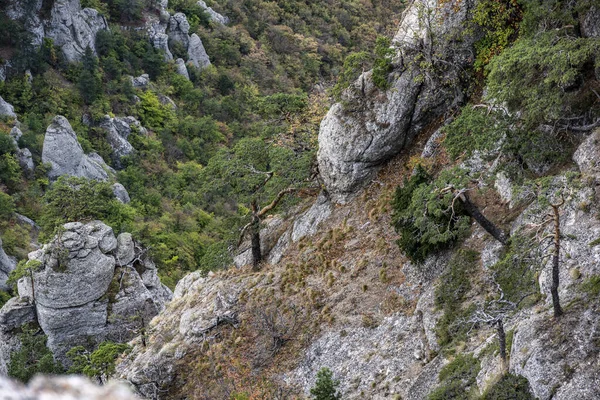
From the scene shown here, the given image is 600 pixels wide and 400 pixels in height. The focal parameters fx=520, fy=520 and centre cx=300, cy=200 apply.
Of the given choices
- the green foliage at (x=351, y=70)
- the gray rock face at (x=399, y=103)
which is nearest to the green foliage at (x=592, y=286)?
the gray rock face at (x=399, y=103)

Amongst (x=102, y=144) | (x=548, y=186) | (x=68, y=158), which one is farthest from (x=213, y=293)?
(x=102, y=144)

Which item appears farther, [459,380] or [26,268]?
[26,268]

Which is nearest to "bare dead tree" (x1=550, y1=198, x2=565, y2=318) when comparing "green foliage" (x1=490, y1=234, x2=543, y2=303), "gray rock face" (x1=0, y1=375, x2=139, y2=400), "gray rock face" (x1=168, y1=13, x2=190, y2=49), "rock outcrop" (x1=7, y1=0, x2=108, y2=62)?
"green foliage" (x1=490, y1=234, x2=543, y2=303)

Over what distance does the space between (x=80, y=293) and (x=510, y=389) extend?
2290 cm

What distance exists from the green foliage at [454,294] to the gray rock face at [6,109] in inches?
1599

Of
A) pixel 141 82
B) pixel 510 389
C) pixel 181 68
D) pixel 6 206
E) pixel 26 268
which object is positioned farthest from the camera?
pixel 181 68

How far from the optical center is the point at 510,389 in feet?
26.6

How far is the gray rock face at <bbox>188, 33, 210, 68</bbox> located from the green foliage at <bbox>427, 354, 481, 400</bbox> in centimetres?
5356

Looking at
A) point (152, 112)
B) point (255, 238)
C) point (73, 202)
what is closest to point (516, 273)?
point (255, 238)

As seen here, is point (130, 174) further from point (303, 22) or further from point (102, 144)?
point (303, 22)

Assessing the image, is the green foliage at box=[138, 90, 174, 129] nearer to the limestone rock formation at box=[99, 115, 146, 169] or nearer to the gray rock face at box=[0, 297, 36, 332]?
the limestone rock formation at box=[99, 115, 146, 169]

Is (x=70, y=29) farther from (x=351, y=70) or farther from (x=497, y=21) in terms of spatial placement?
(x=497, y=21)

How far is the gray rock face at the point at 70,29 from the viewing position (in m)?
48.5

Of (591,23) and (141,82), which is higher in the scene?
(141,82)
